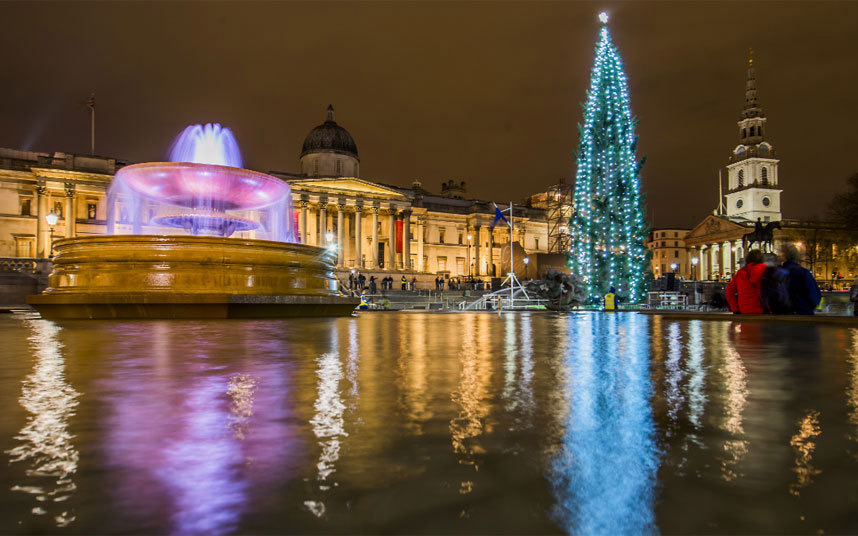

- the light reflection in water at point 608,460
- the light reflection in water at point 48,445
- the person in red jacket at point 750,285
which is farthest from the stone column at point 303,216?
the light reflection in water at point 608,460

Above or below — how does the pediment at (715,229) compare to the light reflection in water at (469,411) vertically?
above

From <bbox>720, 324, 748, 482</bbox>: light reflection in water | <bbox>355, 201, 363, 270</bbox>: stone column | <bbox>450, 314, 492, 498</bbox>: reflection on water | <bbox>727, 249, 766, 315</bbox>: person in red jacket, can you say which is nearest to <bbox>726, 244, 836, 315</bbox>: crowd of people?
<bbox>727, 249, 766, 315</bbox>: person in red jacket

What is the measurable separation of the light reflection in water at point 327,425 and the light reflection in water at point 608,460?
2.00 feet

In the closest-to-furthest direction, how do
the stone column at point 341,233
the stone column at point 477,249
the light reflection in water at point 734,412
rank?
the light reflection in water at point 734,412, the stone column at point 341,233, the stone column at point 477,249

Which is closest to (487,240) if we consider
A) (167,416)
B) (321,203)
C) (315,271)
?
(321,203)

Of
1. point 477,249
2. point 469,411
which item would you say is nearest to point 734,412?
point 469,411

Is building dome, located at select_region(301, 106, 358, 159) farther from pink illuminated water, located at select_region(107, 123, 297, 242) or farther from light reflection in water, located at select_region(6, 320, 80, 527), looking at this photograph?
light reflection in water, located at select_region(6, 320, 80, 527)

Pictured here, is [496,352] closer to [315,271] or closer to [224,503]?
[224,503]

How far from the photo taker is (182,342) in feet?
18.4

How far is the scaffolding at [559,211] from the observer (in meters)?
→ 54.6

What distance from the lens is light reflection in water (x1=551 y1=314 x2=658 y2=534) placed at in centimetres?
122

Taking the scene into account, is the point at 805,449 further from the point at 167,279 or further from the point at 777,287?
the point at 167,279

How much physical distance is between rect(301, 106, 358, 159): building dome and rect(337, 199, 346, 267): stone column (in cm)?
750

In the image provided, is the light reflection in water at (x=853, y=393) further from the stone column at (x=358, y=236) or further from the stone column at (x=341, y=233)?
the stone column at (x=358, y=236)
